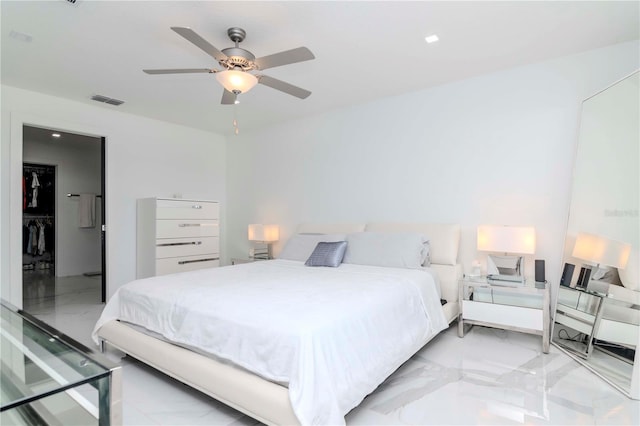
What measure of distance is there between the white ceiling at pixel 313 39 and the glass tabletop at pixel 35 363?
2.04 meters

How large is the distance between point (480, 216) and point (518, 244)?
55 centimetres

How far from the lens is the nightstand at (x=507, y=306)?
2.72 meters

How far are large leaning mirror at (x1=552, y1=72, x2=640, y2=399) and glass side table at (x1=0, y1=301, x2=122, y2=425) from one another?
9.21 ft

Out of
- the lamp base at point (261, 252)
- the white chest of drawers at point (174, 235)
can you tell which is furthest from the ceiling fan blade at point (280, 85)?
the lamp base at point (261, 252)

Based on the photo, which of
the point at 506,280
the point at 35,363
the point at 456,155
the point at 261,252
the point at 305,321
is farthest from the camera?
the point at 261,252

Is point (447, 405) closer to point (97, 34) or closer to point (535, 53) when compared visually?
point (535, 53)

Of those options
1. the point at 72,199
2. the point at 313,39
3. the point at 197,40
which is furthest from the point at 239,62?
the point at 72,199

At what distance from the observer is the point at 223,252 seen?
5898 millimetres

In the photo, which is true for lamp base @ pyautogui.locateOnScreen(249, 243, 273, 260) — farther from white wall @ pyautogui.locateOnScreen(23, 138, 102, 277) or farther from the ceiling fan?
white wall @ pyautogui.locateOnScreen(23, 138, 102, 277)

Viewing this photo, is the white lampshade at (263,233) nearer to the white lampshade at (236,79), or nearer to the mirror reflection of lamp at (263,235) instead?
the mirror reflection of lamp at (263,235)

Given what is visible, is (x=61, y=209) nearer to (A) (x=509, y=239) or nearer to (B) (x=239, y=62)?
(B) (x=239, y=62)

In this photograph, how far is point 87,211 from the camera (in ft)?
22.6

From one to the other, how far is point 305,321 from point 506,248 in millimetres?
2144

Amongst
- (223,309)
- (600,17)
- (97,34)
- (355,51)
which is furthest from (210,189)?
(600,17)
